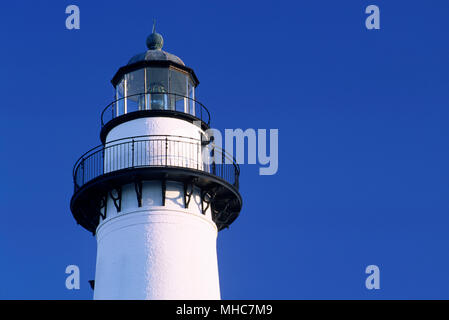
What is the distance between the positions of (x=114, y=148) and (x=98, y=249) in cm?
340

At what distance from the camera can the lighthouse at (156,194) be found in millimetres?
30266

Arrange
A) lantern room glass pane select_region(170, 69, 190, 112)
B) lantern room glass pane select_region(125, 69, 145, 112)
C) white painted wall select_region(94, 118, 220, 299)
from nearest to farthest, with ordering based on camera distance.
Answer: white painted wall select_region(94, 118, 220, 299)
lantern room glass pane select_region(125, 69, 145, 112)
lantern room glass pane select_region(170, 69, 190, 112)

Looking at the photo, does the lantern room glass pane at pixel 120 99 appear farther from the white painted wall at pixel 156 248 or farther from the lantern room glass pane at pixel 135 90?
the white painted wall at pixel 156 248

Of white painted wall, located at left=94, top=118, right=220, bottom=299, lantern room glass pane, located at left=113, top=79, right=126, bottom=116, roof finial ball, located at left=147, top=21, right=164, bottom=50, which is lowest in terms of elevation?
white painted wall, located at left=94, top=118, right=220, bottom=299

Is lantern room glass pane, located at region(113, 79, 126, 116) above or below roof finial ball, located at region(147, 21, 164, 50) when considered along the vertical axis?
below

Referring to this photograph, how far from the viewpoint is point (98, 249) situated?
105 ft

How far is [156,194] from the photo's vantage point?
31.0 m

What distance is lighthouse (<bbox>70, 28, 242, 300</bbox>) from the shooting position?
3027 cm

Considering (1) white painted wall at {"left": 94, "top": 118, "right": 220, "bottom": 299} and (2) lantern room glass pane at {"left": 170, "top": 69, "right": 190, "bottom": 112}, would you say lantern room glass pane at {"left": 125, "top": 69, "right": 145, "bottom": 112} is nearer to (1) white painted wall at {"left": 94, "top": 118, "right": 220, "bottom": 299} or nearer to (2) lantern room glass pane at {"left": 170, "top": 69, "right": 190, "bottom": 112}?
(2) lantern room glass pane at {"left": 170, "top": 69, "right": 190, "bottom": 112}

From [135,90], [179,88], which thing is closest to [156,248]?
[135,90]

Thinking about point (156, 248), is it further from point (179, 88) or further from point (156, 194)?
point (179, 88)
